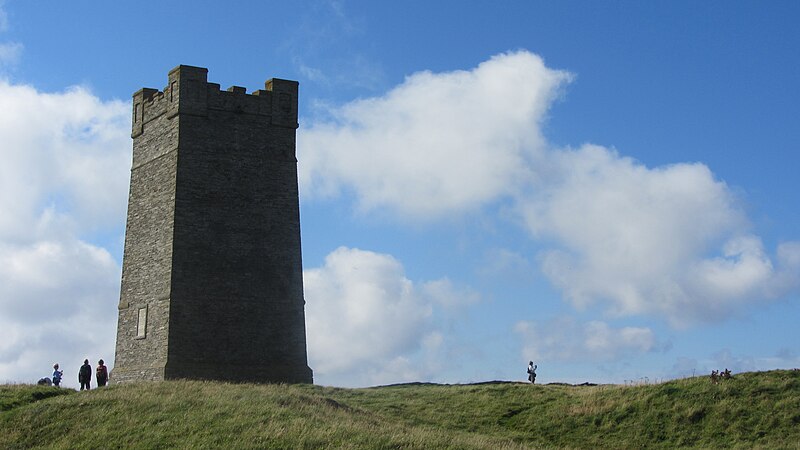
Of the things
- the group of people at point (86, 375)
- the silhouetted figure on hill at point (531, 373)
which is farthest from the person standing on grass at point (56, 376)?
the silhouetted figure on hill at point (531, 373)

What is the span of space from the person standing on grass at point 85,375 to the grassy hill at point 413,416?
396 cm

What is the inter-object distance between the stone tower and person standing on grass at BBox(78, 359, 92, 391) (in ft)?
4.42

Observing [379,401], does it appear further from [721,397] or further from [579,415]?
[721,397]

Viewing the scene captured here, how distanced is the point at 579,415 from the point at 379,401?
23.6ft

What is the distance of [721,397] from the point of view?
3434 centimetres

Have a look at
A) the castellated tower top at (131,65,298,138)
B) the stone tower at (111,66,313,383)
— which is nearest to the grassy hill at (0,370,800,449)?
the stone tower at (111,66,313,383)

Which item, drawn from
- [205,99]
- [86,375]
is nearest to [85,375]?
[86,375]

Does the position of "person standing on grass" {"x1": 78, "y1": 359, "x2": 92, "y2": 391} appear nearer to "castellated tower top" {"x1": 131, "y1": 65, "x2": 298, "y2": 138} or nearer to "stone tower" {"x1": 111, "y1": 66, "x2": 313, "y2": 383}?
"stone tower" {"x1": 111, "y1": 66, "x2": 313, "y2": 383}

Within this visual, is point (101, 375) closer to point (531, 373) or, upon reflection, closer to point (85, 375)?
point (85, 375)

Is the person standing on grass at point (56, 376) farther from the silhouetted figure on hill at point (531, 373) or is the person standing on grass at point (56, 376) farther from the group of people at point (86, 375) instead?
the silhouetted figure on hill at point (531, 373)

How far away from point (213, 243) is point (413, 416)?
33.6 feet

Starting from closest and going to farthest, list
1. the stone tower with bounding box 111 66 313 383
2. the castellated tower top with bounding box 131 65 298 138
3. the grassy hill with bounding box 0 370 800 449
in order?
the grassy hill with bounding box 0 370 800 449
the stone tower with bounding box 111 66 313 383
the castellated tower top with bounding box 131 65 298 138

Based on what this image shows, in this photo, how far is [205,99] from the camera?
4072cm

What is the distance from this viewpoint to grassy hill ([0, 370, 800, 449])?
27906mm
